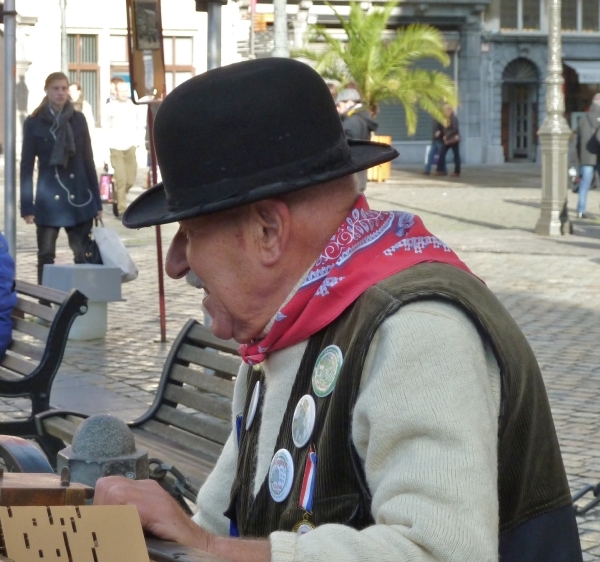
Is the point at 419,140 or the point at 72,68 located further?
the point at 419,140

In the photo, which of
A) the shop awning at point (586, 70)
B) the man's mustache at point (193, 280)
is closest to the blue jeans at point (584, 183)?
the man's mustache at point (193, 280)

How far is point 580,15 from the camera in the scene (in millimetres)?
42625

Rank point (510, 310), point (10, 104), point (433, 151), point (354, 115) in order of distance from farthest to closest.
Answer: point (433, 151) < point (354, 115) < point (510, 310) < point (10, 104)

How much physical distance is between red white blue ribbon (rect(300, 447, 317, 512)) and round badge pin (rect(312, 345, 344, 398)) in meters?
0.09

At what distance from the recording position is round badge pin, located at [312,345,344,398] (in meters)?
1.76

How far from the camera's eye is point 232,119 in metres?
1.80

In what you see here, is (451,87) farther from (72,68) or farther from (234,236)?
(234,236)

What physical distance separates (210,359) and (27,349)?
149cm

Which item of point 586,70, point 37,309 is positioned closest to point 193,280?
point 37,309

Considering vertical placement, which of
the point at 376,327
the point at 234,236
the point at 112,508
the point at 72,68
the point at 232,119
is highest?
the point at 72,68

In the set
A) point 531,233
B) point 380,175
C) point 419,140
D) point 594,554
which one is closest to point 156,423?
point 594,554

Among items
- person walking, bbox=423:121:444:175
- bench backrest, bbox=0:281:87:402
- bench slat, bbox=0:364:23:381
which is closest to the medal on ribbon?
bench backrest, bbox=0:281:87:402

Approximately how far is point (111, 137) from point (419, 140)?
22322mm

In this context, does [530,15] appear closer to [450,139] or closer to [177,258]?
[450,139]
